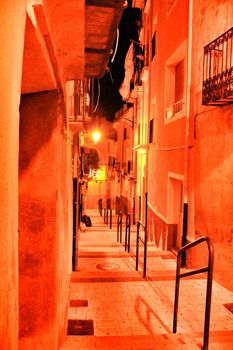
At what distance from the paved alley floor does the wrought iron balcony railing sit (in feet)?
12.0

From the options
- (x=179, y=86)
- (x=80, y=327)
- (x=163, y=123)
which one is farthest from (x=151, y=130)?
(x=80, y=327)

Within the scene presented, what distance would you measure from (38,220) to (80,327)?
241cm

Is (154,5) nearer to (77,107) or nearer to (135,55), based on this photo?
(135,55)

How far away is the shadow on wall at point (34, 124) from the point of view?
3166 mm

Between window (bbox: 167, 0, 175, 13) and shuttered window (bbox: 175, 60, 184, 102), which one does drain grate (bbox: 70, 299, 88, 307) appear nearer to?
shuttered window (bbox: 175, 60, 184, 102)

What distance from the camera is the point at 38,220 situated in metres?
3.20

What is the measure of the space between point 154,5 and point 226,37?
9.59 meters

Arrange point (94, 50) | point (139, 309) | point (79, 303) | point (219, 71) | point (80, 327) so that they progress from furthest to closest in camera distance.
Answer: point (219, 71) → point (79, 303) → point (139, 309) → point (94, 50) → point (80, 327)

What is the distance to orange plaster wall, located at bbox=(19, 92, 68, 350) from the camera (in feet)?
10.4

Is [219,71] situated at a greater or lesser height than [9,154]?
greater

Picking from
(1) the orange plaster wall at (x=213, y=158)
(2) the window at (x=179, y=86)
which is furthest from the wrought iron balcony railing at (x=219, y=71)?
(2) the window at (x=179, y=86)

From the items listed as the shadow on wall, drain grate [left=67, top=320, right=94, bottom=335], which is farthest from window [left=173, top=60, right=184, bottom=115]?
the shadow on wall

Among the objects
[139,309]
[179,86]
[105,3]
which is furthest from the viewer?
[179,86]

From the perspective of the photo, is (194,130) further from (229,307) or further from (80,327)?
(80,327)
